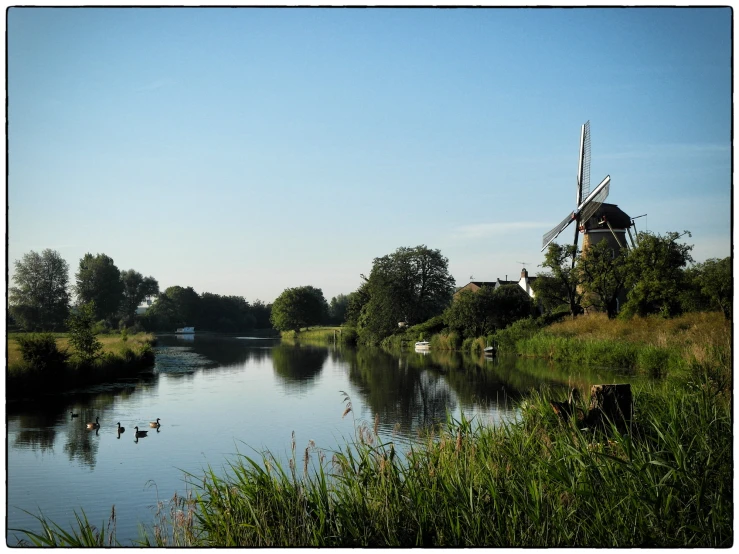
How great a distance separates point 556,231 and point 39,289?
111ft

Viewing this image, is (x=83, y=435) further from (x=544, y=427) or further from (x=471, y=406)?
(x=544, y=427)

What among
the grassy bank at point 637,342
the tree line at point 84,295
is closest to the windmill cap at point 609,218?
the grassy bank at point 637,342

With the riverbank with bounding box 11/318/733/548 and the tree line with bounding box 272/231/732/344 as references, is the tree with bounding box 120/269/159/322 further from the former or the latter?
the tree line with bounding box 272/231/732/344

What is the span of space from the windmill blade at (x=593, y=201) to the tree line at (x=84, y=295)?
21.6 metres

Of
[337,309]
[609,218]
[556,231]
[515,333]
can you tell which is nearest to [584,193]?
[609,218]

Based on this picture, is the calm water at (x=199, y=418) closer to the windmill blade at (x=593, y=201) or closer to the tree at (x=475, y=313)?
the tree at (x=475, y=313)

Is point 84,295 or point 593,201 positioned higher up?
point 593,201

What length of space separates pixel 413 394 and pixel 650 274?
15.7 m

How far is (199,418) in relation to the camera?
13727mm

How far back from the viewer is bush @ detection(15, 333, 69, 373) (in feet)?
39.4

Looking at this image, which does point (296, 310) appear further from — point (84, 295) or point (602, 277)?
point (84, 295)

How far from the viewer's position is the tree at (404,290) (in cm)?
4363

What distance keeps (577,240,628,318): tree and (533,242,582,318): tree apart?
0.53 m

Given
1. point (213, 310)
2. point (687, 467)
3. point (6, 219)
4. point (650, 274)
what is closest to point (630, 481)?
point (687, 467)
